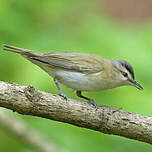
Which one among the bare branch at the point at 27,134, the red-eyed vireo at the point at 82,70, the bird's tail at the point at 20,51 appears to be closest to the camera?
the bird's tail at the point at 20,51

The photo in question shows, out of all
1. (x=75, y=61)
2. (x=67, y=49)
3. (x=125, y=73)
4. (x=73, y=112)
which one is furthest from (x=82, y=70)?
(x=73, y=112)

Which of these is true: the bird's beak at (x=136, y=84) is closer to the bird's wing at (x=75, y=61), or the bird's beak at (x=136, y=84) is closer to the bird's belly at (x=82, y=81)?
the bird's belly at (x=82, y=81)

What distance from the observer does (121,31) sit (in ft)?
19.6

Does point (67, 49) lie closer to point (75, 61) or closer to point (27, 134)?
point (75, 61)

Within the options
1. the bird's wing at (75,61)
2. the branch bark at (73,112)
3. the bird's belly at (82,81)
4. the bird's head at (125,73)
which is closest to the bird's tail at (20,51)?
the bird's wing at (75,61)

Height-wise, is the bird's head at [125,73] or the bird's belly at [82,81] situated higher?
the bird's head at [125,73]

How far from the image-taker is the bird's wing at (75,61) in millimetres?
5558

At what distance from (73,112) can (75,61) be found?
4.89 feet

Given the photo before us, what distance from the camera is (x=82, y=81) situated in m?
5.41

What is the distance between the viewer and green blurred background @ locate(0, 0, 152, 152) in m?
5.22

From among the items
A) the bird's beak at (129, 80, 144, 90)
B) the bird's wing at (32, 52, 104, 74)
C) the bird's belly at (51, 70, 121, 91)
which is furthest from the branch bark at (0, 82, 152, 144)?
the bird's wing at (32, 52, 104, 74)

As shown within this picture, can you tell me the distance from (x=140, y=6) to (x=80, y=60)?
21.4ft

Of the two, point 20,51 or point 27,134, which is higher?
point 20,51

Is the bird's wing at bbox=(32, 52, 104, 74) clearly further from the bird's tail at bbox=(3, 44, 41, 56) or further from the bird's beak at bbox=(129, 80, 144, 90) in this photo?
the bird's beak at bbox=(129, 80, 144, 90)
